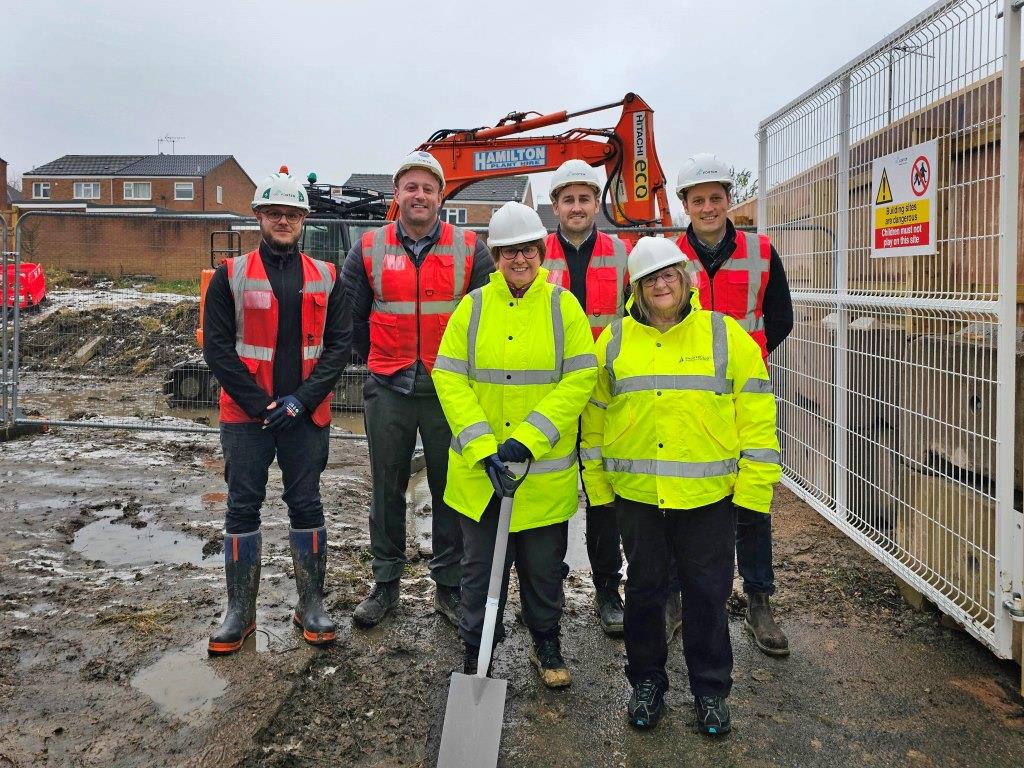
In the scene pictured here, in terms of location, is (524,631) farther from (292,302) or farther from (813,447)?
(813,447)

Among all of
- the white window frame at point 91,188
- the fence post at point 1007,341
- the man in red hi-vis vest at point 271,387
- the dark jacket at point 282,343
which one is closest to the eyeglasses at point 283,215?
the man in red hi-vis vest at point 271,387

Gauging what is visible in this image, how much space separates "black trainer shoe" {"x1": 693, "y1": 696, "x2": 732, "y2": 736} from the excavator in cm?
690

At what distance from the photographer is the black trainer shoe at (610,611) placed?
14.1 feet

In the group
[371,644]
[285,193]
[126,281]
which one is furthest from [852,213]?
[126,281]

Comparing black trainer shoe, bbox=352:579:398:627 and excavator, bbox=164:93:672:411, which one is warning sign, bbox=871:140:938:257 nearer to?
black trainer shoe, bbox=352:579:398:627

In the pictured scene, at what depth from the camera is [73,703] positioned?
3475 millimetres

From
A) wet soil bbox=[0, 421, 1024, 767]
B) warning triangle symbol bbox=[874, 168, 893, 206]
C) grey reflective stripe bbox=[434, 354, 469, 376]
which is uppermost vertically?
warning triangle symbol bbox=[874, 168, 893, 206]

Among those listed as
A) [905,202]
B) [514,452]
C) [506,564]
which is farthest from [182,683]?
[905,202]

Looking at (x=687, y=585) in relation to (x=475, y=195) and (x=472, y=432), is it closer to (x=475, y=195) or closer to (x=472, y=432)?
(x=472, y=432)

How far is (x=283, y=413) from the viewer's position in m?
4.02

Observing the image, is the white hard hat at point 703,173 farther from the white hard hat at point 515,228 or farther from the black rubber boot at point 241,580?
the black rubber boot at point 241,580

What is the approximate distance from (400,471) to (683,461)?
5.65 feet

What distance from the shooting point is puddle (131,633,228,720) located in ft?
11.4

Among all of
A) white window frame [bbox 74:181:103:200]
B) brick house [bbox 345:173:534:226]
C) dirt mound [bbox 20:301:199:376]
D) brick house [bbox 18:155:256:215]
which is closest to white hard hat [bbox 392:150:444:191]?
dirt mound [bbox 20:301:199:376]
